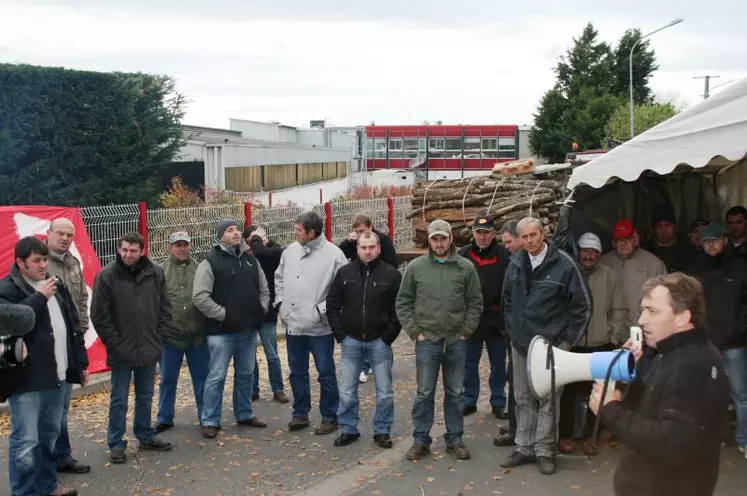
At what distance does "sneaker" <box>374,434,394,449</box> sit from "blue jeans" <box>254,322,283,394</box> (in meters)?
1.91

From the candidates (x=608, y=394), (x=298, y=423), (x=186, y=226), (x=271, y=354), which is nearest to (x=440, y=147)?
(x=186, y=226)

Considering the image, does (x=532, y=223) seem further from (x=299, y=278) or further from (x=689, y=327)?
(x=689, y=327)

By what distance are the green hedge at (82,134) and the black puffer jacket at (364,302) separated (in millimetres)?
10393

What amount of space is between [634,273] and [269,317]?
3.81 meters

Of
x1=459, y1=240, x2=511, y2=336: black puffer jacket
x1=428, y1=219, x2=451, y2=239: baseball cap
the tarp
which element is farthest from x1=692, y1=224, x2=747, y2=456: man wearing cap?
x1=428, y1=219, x2=451, y2=239: baseball cap

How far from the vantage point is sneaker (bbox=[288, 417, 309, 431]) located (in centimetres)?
758

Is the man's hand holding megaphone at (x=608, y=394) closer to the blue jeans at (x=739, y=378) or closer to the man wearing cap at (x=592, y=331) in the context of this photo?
the man wearing cap at (x=592, y=331)

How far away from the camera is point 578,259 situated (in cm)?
700

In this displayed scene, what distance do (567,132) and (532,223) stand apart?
42.2m

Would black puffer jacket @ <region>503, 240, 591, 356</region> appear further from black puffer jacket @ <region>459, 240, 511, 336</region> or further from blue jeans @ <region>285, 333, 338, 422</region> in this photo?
blue jeans @ <region>285, 333, 338, 422</region>

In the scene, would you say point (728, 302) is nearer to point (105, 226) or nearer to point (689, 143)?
point (689, 143)

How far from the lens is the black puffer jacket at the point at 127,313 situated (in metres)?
6.67

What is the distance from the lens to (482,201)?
1155cm

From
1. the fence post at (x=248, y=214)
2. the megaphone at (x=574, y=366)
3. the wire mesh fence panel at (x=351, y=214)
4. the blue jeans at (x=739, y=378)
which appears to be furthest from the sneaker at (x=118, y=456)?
the wire mesh fence panel at (x=351, y=214)
